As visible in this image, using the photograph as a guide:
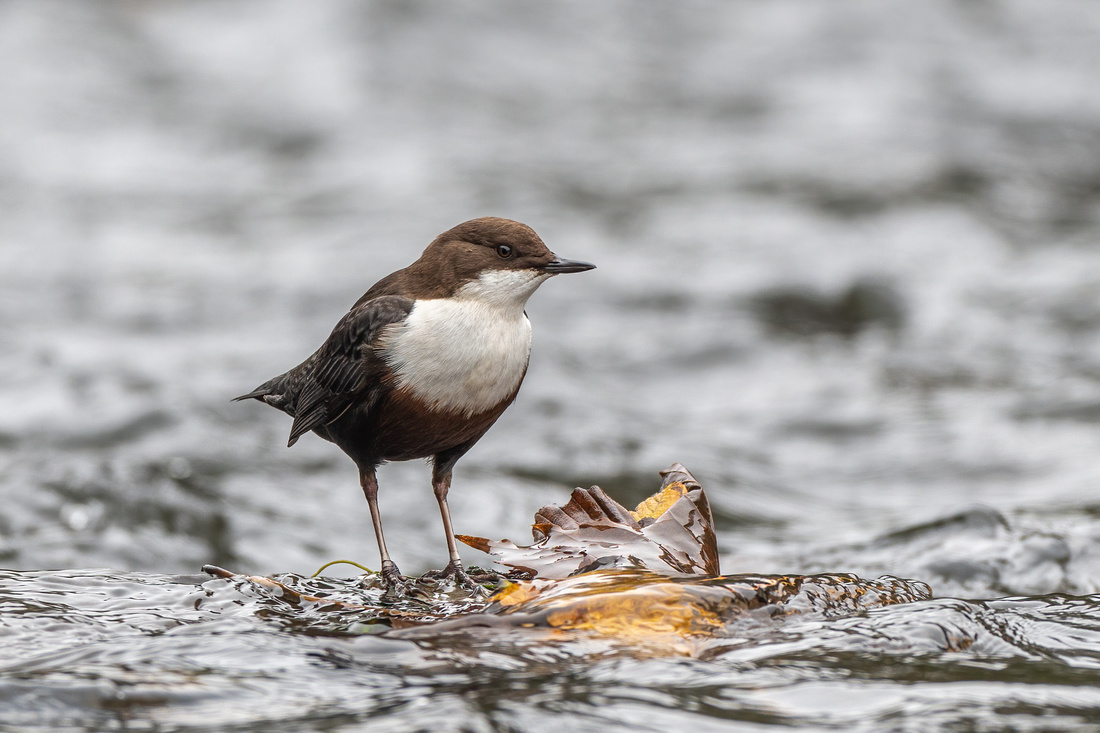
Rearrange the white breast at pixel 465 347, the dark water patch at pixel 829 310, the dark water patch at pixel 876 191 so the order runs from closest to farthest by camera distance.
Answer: the white breast at pixel 465 347 < the dark water patch at pixel 829 310 < the dark water patch at pixel 876 191

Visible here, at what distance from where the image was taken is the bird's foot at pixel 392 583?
348 cm

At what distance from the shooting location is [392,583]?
356cm

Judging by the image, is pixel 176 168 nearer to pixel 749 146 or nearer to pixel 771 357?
pixel 749 146

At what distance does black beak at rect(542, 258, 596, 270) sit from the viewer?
3.68 metres

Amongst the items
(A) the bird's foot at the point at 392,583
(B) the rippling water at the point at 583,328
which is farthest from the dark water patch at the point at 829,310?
(A) the bird's foot at the point at 392,583

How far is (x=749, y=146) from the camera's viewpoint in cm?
1394

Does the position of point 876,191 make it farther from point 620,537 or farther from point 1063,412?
point 620,537

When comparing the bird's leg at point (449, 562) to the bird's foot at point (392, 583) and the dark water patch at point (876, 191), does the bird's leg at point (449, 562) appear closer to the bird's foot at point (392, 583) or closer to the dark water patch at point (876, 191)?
the bird's foot at point (392, 583)

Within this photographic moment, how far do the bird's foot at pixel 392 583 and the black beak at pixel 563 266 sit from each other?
1.02 m

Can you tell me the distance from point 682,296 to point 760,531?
4351mm

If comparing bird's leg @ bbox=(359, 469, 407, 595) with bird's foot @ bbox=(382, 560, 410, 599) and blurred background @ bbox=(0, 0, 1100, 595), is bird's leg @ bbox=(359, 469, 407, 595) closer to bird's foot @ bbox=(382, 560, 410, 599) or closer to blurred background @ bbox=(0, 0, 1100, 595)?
bird's foot @ bbox=(382, 560, 410, 599)

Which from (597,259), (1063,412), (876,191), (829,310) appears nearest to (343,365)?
(1063,412)

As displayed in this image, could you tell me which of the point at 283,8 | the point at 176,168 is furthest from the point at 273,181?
the point at 283,8

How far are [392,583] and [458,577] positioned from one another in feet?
0.69
